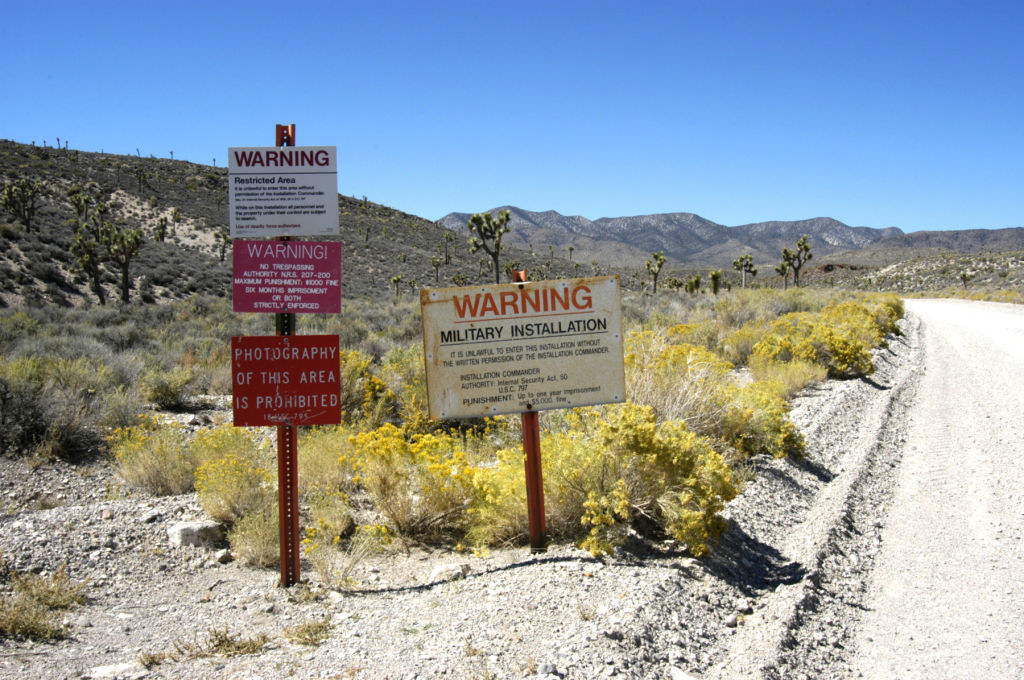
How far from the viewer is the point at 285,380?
4641mm

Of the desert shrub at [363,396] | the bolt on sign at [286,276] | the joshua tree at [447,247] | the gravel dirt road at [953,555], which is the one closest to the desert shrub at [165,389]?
the desert shrub at [363,396]

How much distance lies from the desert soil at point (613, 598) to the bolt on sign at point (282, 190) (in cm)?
251

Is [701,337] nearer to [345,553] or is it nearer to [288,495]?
[345,553]

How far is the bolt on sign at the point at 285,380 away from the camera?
4.60 metres

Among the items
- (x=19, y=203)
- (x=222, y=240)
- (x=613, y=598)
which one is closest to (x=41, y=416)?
(x=613, y=598)

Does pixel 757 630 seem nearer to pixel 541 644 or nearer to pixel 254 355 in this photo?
pixel 541 644

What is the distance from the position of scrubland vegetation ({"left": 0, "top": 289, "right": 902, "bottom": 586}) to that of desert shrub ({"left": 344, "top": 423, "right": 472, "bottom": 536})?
0.01 metres

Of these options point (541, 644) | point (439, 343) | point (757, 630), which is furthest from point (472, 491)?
point (757, 630)

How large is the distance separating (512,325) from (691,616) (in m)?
2.20

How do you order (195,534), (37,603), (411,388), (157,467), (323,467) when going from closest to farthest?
1. (37,603)
2. (195,534)
3. (323,467)
4. (157,467)
5. (411,388)

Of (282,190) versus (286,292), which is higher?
(282,190)

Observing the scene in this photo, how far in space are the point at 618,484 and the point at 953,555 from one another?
268 cm

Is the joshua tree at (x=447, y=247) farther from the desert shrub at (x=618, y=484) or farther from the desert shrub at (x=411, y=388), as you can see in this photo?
the desert shrub at (x=618, y=484)

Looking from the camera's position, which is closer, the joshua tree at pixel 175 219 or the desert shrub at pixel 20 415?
the desert shrub at pixel 20 415
